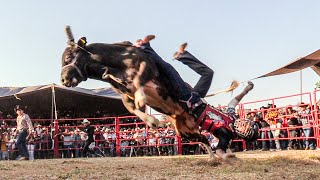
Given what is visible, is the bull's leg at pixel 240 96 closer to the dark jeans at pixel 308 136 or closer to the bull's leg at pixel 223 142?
the bull's leg at pixel 223 142

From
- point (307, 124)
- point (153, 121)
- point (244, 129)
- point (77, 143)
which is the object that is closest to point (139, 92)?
point (153, 121)

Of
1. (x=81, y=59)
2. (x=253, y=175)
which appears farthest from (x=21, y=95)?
(x=253, y=175)

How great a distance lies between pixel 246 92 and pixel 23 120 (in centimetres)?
935

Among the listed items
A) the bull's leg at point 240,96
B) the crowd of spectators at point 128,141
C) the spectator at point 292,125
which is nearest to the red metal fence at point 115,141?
the crowd of spectators at point 128,141

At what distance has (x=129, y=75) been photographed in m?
5.95

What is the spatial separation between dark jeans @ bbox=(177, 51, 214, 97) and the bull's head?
4.65 feet

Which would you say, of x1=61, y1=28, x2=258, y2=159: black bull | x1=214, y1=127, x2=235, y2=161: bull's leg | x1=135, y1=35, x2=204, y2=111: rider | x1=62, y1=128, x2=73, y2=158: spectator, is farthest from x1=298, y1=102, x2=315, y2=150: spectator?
x1=62, y1=128, x2=73, y2=158: spectator

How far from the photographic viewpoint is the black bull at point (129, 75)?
19.3 feet

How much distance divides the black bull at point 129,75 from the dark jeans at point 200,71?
44 cm

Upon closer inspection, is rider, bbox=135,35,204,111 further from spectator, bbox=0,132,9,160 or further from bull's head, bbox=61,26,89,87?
spectator, bbox=0,132,9,160

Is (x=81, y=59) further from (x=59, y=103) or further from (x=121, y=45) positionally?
(x=59, y=103)

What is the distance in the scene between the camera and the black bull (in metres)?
5.89

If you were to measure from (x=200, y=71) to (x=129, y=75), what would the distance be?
3.62 feet

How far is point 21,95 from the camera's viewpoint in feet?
65.3
